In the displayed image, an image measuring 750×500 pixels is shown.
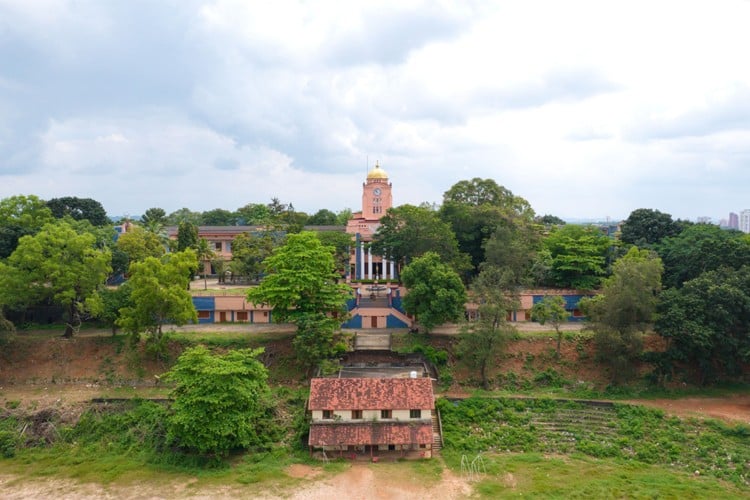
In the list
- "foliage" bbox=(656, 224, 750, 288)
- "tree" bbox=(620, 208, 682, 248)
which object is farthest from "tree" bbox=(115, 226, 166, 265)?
"tree" bbox=(620, 208, 682, 248)

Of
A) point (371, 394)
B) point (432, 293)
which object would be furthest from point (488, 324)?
point (371, 394)

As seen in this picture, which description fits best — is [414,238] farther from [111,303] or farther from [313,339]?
[111,303]

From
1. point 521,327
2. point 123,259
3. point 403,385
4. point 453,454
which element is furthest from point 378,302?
point 123,259

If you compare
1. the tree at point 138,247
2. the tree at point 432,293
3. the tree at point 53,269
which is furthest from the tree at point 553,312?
the tree at point 138,247

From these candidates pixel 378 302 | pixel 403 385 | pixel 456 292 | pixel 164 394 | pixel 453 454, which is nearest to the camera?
pixel 453 454

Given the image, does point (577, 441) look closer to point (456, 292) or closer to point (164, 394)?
point (456, 292)

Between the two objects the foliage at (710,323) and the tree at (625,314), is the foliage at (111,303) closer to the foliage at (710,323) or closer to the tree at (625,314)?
the tree at (625,314)

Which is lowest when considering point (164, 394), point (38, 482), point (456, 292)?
point (38, 482)
